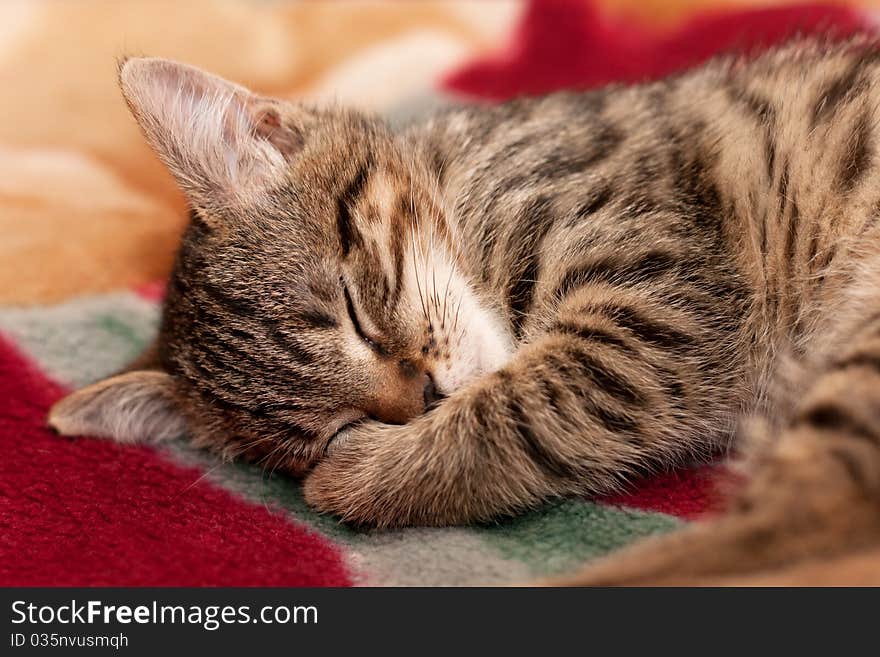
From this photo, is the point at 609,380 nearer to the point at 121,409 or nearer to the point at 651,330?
the point at 651,330

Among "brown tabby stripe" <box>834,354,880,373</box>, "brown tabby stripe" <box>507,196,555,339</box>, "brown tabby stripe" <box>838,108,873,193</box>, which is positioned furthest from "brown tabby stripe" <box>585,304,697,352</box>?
"brown tabby stripe" <box>838,108,873,193</box>

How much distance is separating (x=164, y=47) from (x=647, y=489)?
2271mm

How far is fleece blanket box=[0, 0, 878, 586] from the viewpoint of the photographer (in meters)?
1.28

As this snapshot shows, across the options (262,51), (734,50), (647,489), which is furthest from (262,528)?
(262,51)

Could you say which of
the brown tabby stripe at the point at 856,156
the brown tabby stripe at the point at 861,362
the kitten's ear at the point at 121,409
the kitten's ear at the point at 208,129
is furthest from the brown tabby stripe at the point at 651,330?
the kitten's ear at the point at 121,409

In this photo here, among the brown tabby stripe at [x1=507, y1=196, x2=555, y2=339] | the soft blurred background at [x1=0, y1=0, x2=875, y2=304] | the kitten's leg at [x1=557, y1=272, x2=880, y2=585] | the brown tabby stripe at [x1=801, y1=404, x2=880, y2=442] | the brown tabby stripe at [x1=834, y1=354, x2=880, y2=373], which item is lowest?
→ the kitten's leg at [x1=557, y1=272, x2=880, y2=585]

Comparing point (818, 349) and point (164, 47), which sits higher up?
point (164, 47)

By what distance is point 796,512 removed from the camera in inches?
37.7

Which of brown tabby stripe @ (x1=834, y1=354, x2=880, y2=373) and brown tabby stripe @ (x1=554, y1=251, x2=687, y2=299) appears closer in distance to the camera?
brown tabby stripe @ (x1=834, y1=354, x2=880, y2=373)

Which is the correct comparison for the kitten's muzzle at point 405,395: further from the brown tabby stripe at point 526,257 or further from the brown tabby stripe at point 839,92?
the brown tabby stripe at point 839,92

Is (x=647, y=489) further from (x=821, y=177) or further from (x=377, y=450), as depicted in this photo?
(x=821, y=177)

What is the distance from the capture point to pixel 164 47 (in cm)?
293

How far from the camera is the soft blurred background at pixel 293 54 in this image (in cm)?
268

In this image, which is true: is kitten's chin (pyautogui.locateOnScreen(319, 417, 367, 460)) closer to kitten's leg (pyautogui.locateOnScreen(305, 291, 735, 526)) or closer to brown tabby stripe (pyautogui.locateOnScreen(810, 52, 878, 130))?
kitten's leg (pyautogui.locateOnScreen(305, 291, 735, 526))
